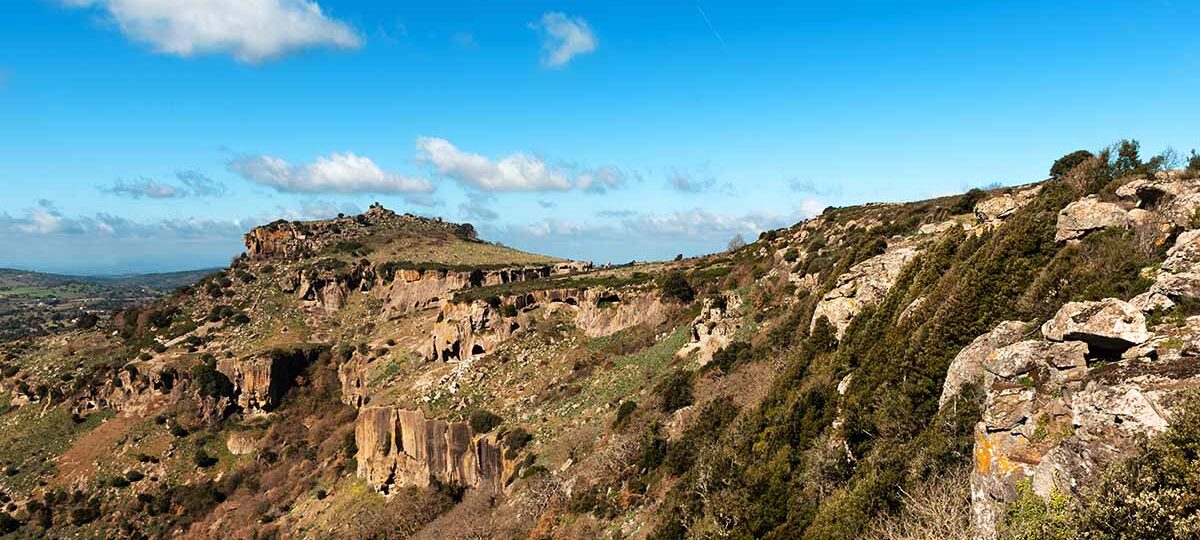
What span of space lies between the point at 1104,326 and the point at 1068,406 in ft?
6.35

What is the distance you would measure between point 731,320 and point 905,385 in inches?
841

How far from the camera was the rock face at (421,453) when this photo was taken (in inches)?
1603

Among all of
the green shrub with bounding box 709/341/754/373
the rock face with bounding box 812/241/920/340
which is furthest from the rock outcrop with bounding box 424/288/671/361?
the rock face with bounding box 812/241/920/340

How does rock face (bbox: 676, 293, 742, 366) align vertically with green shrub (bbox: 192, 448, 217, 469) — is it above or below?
above

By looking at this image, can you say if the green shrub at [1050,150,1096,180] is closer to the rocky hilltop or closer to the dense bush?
the rocky hilltop

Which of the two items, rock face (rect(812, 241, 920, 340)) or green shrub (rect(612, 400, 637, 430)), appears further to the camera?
green shrub (rect(612, 400, 637, 430))

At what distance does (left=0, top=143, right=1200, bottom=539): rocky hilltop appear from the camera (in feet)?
37.9

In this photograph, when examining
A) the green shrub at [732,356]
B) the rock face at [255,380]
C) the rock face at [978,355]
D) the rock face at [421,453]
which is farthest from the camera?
the rock face at [255,380]

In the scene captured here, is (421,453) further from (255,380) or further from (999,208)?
(999,208)

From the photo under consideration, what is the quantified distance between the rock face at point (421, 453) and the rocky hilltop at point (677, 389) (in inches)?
10.6

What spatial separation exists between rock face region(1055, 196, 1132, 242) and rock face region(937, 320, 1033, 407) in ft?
23.2

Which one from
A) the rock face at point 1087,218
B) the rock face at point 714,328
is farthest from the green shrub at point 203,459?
the rock face at point 1087,218

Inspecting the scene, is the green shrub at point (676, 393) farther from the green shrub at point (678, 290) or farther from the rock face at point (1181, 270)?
the rock face at point (1181, 270)

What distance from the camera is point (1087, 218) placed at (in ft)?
63.9
